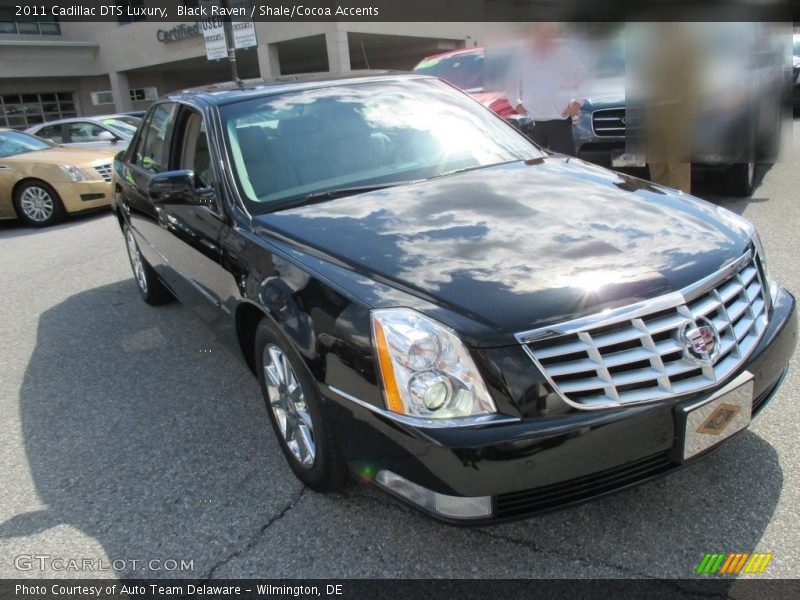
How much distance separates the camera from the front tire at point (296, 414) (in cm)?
240

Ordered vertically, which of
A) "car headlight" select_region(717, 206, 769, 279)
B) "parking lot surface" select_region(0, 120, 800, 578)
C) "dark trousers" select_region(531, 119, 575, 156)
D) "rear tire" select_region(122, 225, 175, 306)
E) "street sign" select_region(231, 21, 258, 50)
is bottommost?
"parking lot surface" select_region(0, 120, 800, 578)

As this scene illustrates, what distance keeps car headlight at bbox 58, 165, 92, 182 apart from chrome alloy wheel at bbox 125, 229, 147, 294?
4.61 m

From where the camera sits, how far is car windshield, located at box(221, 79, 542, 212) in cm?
314

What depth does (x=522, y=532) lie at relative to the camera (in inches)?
93.6

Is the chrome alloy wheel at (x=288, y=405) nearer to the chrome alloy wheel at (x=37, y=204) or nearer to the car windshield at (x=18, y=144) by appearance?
the chrome alloy wheel at (x=37, y=204)

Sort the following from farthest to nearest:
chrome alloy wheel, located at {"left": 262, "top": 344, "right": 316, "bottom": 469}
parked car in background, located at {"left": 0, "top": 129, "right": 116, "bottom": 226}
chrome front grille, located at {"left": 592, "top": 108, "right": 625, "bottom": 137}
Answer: parked car in background, located at {"left": 0, "top": 129, "right": 116, "bottom": 226} → chrome front grille, located at {"left": 592, "top": 108, "right": 625, "bottom": 137} → chrome alloy wheel, located at {"left": 262, "top": 344, "right": 316, "bottom": 469}

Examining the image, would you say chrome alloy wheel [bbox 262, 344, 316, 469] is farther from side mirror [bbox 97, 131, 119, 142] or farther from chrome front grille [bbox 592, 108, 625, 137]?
side mirror [bbox 97, 131, 119, 142]

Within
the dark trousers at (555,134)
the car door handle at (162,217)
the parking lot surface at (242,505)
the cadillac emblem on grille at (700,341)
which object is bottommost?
the parking lot surface at (242,505)

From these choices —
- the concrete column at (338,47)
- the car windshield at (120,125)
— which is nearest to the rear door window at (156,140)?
the car windshield at (120,125)

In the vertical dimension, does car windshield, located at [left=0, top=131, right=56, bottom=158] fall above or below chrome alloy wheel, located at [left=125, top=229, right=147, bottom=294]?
above

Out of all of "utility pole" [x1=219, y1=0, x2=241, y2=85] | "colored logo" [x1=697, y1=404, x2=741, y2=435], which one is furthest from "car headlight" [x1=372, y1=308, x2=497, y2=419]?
"utility pole" [x1=219, y1=0, x2=241, y2=85]

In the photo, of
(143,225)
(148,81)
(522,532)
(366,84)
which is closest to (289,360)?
(522,532)

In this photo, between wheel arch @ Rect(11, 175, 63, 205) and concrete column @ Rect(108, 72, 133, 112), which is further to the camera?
concrete column @ Rect(108, 72, 133, 112)

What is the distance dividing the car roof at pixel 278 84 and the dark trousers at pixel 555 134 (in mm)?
2360
